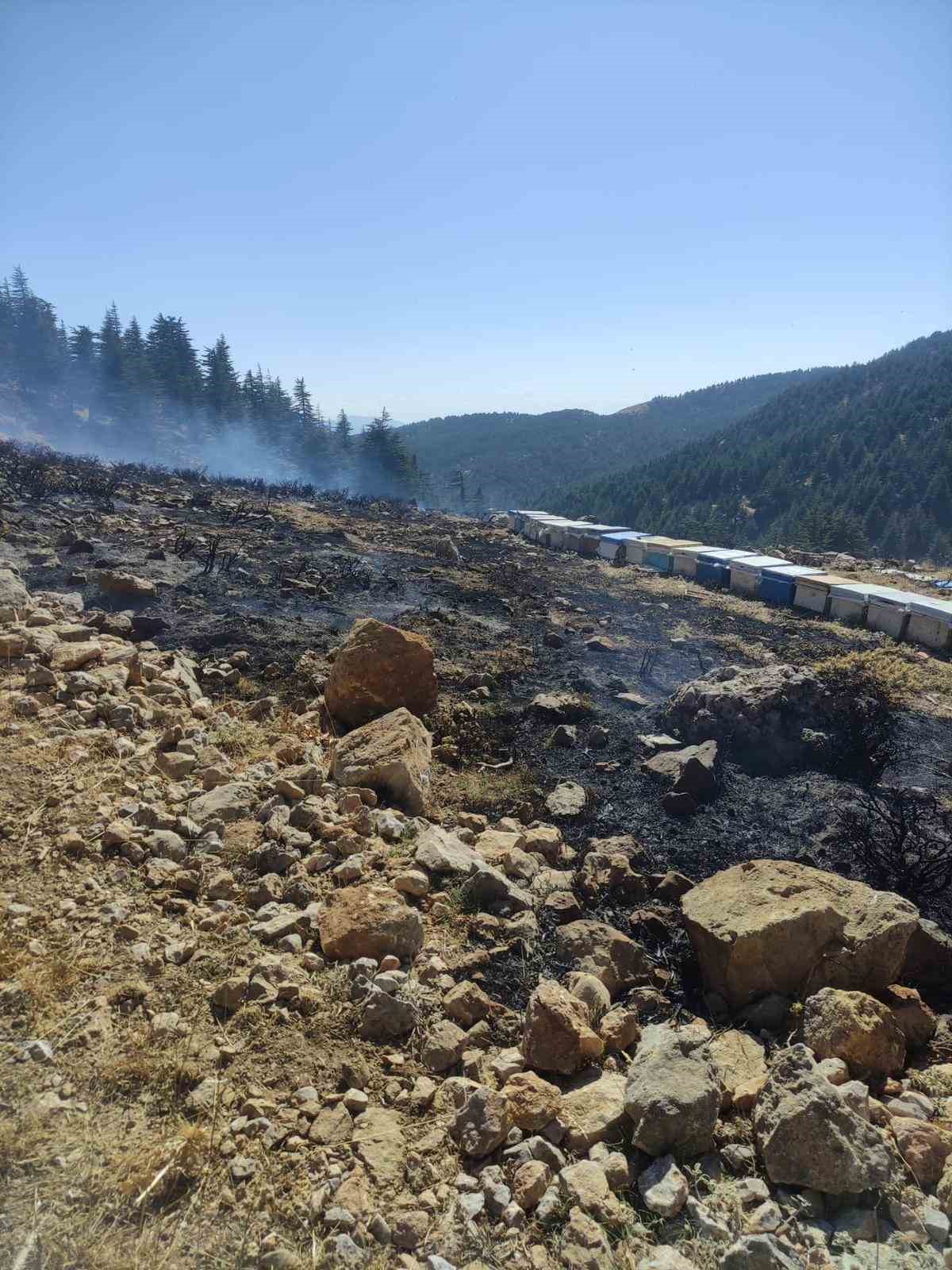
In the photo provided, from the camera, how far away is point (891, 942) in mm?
3438

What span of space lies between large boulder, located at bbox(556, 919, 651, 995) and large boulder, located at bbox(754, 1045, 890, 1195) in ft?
4.03

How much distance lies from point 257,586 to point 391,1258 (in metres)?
11.1

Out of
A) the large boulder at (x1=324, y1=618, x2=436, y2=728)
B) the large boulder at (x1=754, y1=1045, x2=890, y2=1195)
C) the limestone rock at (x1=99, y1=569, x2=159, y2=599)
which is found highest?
the limestone rock at (x1=99, y1=569, x2=159, y2=599)

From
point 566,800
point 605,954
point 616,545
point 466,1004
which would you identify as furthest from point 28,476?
point 605,954

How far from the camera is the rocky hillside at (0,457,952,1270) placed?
7.68 ft

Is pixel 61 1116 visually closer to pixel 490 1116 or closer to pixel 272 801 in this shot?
pixel 490 1116

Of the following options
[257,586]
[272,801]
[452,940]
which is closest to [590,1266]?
[452,940]

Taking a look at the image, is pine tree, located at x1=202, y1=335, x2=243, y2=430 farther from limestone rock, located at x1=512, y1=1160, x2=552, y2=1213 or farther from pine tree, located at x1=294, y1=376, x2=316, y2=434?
limestone rock, located at x1=512, y1=1160, x2=552, y2=1213

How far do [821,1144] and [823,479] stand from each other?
63005 mm

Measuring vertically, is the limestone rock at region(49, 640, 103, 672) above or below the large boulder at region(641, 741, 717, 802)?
above

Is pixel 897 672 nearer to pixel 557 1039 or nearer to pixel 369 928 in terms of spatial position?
pixel 557 1039

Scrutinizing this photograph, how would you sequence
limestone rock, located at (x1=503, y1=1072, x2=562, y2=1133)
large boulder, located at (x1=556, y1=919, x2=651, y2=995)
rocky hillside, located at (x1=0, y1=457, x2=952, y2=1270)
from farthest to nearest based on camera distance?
large boulder, located at (x1=556, y1=919, x2=651, y2=995) → limestone rock, located at (x1=503, y1=1072, x2=562, y2=1133) → rocky hillside, located at (x1=0, y1=457, x2=952, y2=1270)

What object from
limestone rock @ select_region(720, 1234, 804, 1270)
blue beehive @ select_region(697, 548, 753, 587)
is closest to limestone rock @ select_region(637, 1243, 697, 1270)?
limestone rock @ select_region(720, 1234, 804, 1270)

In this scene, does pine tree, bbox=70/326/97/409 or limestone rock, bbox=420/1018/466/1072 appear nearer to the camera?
limestone rock, bbox=420/1018/466/1072
